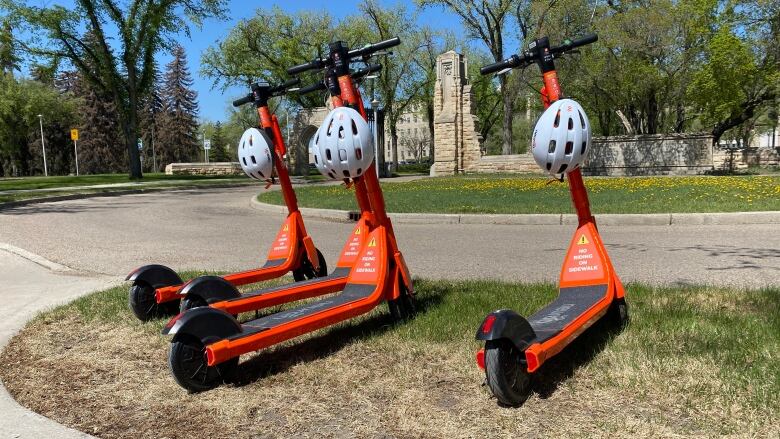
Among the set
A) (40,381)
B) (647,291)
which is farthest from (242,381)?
(647,291)

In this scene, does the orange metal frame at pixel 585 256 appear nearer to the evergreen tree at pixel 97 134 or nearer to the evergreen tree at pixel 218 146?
the evergreen tree at pixel 97 134

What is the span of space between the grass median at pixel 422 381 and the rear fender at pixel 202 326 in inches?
13.3

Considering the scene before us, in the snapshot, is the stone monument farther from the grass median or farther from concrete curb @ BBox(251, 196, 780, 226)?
the grass median

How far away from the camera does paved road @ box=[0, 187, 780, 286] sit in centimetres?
651

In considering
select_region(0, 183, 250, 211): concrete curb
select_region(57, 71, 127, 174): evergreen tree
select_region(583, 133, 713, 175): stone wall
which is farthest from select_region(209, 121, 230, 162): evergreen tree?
select_region(583, 133, 713, 175): stone wall

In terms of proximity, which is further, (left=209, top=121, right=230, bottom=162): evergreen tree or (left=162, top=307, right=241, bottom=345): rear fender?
(left=209, top=121, right=230, bottom=162): evergreen tree

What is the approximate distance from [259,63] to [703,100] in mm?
28154

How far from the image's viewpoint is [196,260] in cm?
773

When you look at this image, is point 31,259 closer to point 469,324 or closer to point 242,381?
point 242,381

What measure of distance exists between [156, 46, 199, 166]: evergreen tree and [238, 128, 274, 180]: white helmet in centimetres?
6726

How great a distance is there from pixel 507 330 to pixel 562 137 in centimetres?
140

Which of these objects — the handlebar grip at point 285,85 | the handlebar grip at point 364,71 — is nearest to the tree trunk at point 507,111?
the handlebar grip at point 285,85

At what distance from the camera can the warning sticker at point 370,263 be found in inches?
168

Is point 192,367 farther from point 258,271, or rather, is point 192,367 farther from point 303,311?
point 258,271
